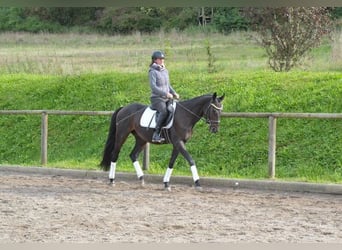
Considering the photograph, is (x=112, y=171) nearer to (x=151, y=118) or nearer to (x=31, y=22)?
(x=151, y=118)

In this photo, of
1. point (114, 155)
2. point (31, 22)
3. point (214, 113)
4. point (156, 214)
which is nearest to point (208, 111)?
point (214, 113)

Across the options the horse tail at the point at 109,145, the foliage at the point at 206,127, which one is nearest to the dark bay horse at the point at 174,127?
the horse tail at the point at 109,145

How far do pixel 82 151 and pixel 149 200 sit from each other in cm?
432

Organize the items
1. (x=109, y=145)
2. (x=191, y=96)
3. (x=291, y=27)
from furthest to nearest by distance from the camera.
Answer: (x=291, y=27) → (x=191, y=96) → (x=109, y=145)

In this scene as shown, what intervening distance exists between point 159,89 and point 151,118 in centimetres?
54

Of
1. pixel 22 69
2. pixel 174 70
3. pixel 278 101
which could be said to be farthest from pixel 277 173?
pixel 22 69

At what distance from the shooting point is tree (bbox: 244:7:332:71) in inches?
560

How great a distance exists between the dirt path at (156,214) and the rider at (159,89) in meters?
0.97

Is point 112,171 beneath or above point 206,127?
beneath

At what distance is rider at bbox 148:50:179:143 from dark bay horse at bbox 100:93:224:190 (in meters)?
0.15

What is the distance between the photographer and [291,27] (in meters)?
14.3

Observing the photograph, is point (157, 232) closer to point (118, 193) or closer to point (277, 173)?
point (118, 193)

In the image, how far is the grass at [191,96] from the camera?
34.0 feet

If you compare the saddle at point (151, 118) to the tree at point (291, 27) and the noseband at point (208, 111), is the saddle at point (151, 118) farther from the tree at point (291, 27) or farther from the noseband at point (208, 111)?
the tree at point (291, 27)
